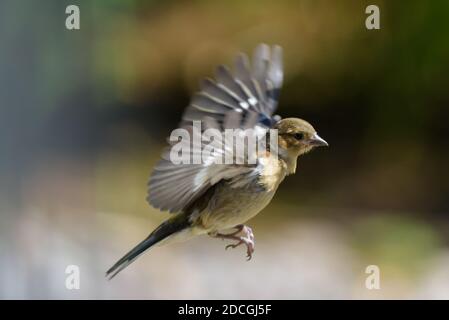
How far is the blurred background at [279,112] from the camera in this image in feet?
8.61

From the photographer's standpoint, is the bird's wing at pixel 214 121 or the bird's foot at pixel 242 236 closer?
the bird's wing at pixel 214 121

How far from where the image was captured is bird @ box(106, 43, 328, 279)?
3.15 ft

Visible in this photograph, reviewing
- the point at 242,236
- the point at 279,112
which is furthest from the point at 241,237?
the point at 279,112

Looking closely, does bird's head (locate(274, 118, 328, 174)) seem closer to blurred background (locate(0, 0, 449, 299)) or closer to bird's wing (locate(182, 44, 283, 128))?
bird's wing (locate(182, 44, 283, 128))

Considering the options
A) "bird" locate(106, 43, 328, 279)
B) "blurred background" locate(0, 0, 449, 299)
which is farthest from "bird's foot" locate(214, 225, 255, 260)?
"blurred background" locate(0, 0, 449, 299)

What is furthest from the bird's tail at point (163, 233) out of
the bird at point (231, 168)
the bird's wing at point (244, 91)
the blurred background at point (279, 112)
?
the blurred background at point (279, 112)

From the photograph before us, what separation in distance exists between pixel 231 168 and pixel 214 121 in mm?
81

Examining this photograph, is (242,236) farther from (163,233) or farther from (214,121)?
(214,121)

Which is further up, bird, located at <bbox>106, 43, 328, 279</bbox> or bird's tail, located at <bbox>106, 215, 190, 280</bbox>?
bird, located at <bbox>106, 43, 328, 279</bbox>

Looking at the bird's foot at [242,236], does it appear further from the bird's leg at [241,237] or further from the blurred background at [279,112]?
the blurred background at [279,112]

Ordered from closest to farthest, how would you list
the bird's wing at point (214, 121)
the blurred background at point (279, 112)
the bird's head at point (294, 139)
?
the bird's wing at point (214, 121) < the bird's head at point (294, 139) < the blurred background at point (279, 112)

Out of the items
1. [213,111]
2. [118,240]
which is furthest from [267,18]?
[213,111]

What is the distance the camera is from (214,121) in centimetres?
93

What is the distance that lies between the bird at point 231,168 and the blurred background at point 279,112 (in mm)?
1371
